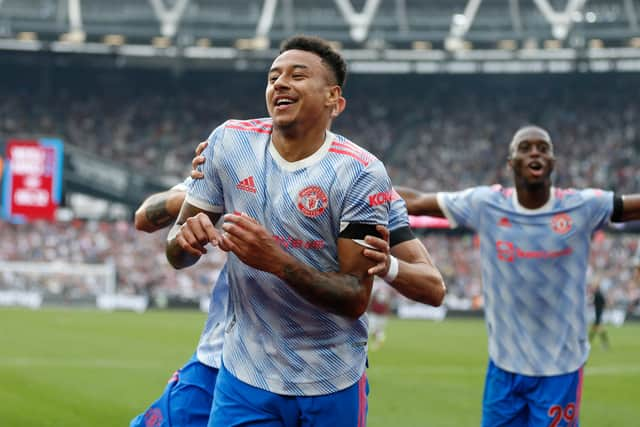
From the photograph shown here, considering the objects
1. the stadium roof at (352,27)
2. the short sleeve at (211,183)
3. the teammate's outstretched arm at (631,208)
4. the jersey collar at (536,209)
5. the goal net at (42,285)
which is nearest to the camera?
the short sleeve at (211,183)

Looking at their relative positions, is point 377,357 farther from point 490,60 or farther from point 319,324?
point 490,60

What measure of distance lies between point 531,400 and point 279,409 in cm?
278

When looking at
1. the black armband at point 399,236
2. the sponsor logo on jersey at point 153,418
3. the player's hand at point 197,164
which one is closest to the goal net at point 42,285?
the sponsor logo on jersey at point 153,418

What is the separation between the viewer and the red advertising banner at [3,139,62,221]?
36281mm

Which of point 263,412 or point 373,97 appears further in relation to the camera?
point 373,97

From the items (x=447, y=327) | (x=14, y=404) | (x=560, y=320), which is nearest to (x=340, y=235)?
(x=560, y=320)

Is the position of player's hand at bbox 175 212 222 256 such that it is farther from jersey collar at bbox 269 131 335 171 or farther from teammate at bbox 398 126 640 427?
teammate at bbox 398 126 640 427

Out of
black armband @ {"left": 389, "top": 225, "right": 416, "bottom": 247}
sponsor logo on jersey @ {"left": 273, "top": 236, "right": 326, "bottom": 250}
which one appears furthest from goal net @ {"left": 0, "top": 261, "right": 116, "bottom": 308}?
sponsor logo on jersey @ {"left": 273, "top": 236, "right": 326, "bottom": 250}

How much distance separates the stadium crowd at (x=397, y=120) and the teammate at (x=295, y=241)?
39.0 metres

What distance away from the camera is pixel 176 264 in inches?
168

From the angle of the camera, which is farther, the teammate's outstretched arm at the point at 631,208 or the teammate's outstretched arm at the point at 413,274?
the teammate's outstretched arm at the point at 631,208

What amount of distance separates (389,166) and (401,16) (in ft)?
25.1

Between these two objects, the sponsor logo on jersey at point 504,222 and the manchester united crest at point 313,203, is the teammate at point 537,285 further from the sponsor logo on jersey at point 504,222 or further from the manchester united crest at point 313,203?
the manchester united crest at point 313,203

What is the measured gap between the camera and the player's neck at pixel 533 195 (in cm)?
675
